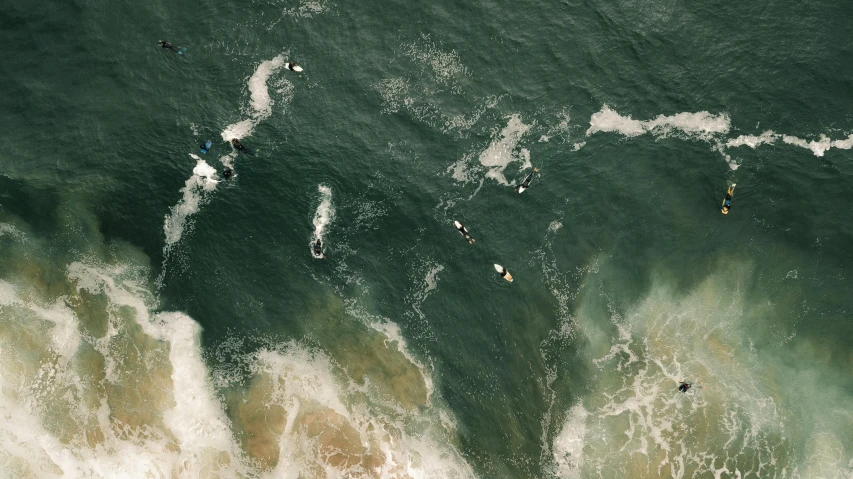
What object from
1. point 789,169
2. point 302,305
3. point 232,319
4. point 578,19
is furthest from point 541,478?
point 578,19

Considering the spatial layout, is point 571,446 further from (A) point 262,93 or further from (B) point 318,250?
(A) point 262,93

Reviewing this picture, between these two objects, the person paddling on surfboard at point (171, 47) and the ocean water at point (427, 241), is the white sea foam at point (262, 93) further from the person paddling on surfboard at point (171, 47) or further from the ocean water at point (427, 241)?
the person paddling on surfboard at point (171, 47)

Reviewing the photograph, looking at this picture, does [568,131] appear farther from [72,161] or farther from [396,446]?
[72,161]

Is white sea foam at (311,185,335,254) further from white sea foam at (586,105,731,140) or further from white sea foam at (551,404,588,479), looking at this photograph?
white sea foam at (551,404,588,479)

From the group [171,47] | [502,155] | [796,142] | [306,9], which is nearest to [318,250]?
[502,155]

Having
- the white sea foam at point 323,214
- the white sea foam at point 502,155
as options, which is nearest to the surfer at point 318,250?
the white sea foam at point 323,214

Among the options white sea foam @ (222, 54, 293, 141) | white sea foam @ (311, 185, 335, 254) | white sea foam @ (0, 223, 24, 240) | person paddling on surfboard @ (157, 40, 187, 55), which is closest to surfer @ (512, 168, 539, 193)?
white sea foam @ (311, 185, 335, 254)
